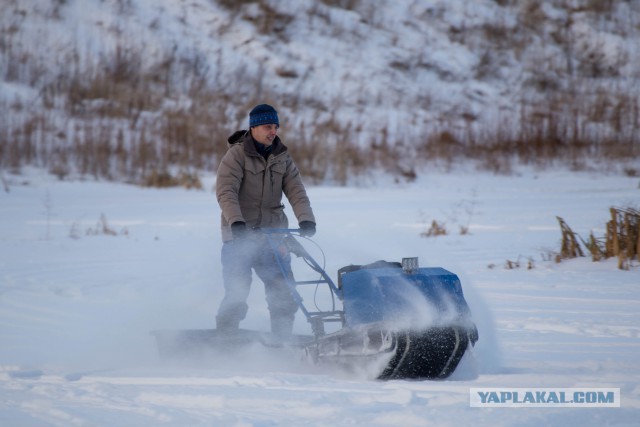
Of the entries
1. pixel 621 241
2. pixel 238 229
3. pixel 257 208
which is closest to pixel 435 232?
pixel 621 241

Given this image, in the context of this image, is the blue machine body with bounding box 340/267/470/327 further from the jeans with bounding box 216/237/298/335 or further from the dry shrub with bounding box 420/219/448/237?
the dry shrub with bounding box 420/219/448/237

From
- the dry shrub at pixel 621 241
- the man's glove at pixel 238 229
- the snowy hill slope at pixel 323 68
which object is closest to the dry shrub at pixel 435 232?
the dry shrub at pixel 621 241

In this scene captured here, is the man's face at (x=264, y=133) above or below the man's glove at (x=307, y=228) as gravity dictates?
above

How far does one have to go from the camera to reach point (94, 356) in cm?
529

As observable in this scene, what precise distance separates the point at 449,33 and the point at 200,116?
36.8 feet

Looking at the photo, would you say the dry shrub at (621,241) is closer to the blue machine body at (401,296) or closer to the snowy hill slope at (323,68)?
the blue machine body at (401,296)

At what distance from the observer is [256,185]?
17.4 ft

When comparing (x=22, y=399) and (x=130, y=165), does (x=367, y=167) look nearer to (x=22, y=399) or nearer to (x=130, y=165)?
(x=130, y=165)

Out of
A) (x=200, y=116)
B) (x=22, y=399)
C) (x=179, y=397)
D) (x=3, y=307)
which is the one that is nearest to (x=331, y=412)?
(x=179, y=397)

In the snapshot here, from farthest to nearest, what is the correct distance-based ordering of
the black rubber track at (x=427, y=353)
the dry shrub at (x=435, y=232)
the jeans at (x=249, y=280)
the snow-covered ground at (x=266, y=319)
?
the dry shrub at (x=435, y=232) → the jeans at (x=249, y=280) → the black rubber track at (x=427, y=353) → the snow-covered ground at (x=266, y=319)

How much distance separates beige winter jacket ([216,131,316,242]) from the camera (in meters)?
5.16

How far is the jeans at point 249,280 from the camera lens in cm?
524

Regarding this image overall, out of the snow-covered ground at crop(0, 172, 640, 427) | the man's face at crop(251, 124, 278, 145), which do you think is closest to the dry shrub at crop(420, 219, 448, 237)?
the snow-covered ground at crop(0, 172, 640, 427)

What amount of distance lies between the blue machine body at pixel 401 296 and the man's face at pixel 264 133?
4.38 ft
